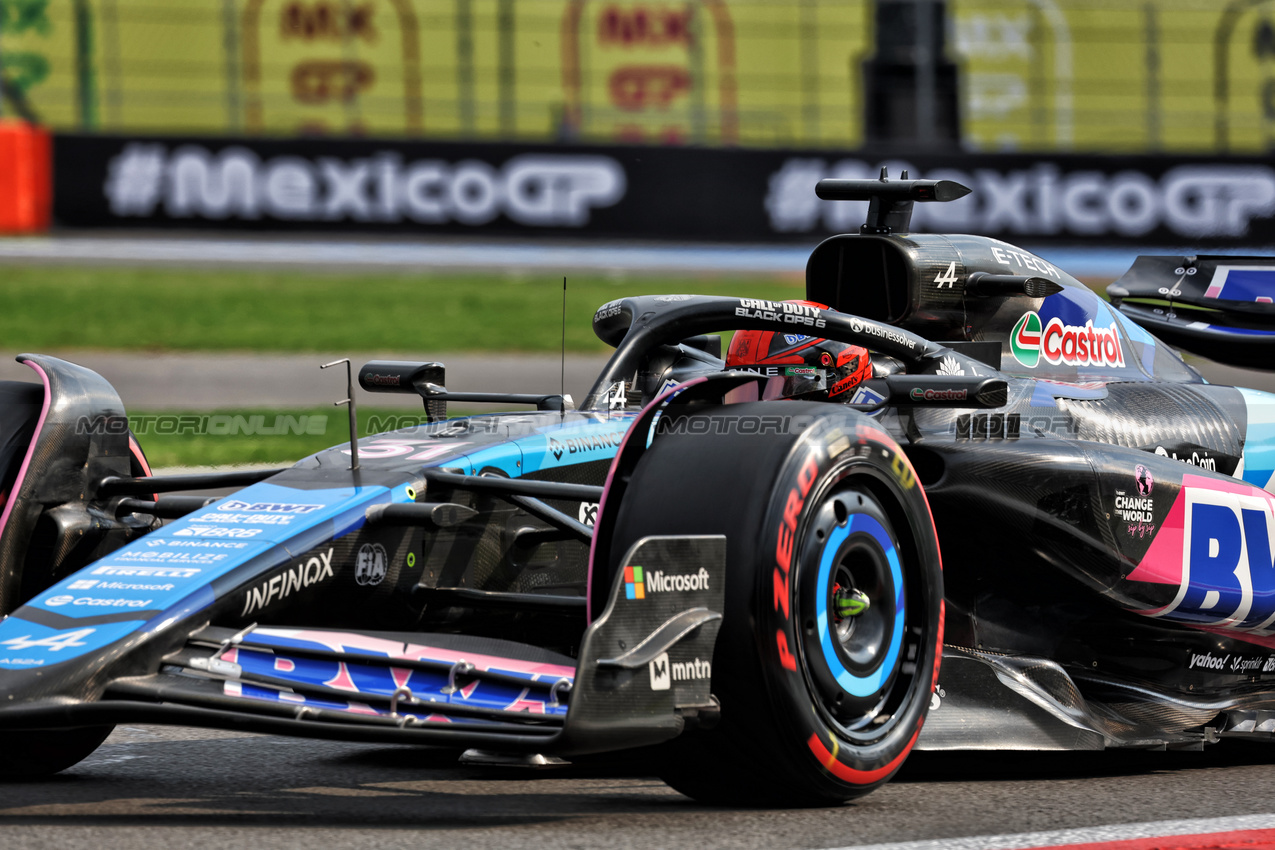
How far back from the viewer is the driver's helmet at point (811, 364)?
4.98m

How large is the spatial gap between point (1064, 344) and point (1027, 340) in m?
0.16

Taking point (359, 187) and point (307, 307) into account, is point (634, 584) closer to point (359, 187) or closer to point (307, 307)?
point (307, 307)

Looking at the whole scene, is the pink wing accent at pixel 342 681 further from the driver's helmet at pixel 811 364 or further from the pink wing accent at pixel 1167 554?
the pink wing accent at pixel 1167 554

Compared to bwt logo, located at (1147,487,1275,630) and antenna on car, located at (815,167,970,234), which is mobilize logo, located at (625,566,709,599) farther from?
antenna on car, located at (815,167,970,234)

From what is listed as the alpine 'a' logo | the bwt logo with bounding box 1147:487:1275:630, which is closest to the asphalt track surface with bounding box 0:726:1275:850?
the bwt logo with bounding box 1147:487:1275:630

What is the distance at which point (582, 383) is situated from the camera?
13.2 m

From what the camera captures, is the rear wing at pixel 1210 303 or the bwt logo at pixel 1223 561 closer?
the bwt logo at pixel 1223 561

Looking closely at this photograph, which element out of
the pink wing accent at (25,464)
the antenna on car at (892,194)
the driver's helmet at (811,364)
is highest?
the antenna on car at (892,194)

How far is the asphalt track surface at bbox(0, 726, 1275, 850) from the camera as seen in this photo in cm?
350

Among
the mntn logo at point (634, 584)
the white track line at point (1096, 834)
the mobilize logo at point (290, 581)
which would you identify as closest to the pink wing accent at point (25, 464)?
the mobilize logo at point (290, 581)

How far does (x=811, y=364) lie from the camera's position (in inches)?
197

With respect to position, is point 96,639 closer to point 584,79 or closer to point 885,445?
point 885,445

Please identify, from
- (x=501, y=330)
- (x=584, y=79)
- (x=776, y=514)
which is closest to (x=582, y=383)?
(x=501, y=330)

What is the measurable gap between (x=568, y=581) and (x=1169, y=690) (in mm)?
1902
